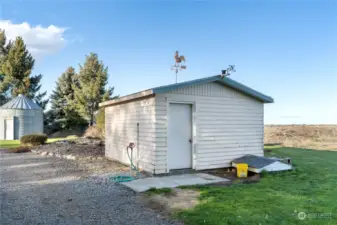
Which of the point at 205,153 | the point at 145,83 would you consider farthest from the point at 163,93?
the point at 145,83

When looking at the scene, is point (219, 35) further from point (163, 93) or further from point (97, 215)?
point (97, 215)

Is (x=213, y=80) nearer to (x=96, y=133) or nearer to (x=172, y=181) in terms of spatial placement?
(x=172, y=181)

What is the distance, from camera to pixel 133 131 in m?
7.83

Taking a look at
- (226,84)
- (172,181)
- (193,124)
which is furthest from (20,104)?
(172,181)

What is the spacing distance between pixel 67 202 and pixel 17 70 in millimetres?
28222

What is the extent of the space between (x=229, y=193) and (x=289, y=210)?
1.22 meters

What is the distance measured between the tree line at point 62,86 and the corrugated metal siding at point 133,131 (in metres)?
17.1

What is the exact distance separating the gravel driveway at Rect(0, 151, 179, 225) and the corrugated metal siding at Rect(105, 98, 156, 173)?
1.58 meters

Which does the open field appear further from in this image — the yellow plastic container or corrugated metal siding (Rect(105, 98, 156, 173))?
corrugated metal siding (Rect(105, 98, 156, 173))

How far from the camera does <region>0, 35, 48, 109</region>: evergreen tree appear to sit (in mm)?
26984

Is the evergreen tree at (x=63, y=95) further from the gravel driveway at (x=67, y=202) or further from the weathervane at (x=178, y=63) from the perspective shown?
the gravel driveway at (x=67, y=202)

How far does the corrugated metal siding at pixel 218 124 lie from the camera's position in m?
6.72

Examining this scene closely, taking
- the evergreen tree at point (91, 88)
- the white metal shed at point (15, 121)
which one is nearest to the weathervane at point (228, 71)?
the white metal shed at point (15, 121)

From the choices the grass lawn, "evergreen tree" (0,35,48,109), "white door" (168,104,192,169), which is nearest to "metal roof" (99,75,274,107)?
"white door" (168,104,192,169)
